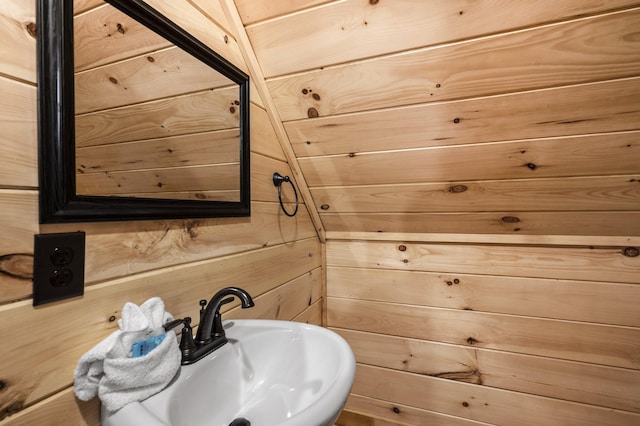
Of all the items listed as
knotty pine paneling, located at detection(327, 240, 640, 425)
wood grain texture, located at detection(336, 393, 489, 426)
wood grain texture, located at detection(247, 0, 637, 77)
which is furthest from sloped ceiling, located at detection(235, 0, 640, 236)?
wood grain texture, located at detection(336, 393, 489, 426)

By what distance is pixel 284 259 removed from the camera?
51.8 inches

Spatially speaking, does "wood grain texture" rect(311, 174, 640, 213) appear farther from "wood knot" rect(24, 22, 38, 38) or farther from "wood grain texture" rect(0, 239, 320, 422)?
"wood knot" rect(24, 22, 38, 38)

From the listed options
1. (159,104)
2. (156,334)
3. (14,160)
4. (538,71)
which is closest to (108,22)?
(159,104)

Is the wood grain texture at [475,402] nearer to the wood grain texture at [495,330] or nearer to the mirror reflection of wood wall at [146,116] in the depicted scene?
the wood grain texture at [495,330]

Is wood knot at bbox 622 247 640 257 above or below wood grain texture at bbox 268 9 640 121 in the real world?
below

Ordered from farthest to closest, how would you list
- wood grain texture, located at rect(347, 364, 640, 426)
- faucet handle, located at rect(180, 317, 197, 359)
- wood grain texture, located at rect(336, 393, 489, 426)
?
wood grain texture, located at rect(336, 393, 489, 426)
wood grain texture, located at rect(347, 364, 640, 426)
faucet handle, located at rect(180, 317, 197, 359)

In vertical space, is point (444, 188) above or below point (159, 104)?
below

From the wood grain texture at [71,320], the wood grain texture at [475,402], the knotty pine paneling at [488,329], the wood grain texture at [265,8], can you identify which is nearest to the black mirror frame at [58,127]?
the wood grain texture at [71,320]

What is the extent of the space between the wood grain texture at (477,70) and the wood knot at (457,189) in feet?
1.28

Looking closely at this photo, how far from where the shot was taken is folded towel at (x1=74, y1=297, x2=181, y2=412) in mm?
528

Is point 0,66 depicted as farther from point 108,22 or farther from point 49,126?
point 108,22

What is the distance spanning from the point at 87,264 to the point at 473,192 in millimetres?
1317

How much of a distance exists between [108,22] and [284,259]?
3.13ft

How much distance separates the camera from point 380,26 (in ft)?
3.10
